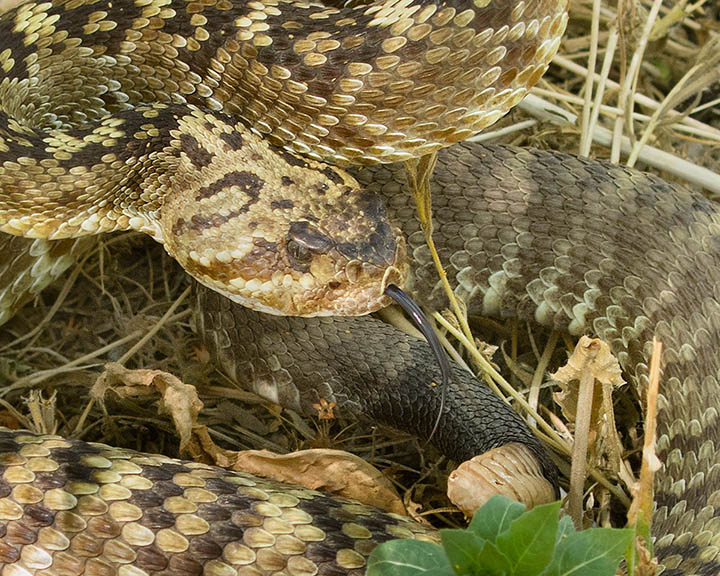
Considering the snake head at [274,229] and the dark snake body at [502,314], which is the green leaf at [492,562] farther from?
the snake head at [274,229]

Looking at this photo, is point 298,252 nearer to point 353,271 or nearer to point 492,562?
point 353,271

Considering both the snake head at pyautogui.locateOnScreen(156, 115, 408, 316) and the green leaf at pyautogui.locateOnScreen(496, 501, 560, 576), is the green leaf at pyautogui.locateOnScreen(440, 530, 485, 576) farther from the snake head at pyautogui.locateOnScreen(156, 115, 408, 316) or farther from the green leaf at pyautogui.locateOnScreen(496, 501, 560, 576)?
the snake head at pyautogui.locateOnScreen(156, 115, 408, 316)

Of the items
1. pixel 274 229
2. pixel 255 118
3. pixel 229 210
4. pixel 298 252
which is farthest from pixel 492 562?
pixel 255 118

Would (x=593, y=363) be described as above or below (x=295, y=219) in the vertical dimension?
below

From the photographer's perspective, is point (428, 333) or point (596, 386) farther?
point (428, 333)

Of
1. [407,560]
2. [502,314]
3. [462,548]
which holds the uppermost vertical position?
[462,548]

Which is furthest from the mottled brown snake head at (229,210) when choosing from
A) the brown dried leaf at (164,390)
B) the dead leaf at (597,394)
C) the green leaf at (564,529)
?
the green leaf at (564,529)

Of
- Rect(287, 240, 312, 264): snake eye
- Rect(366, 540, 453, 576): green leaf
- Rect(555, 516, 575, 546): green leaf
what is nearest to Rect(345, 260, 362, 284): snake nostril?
Rect(287, 240, 312, 264): snake eye
